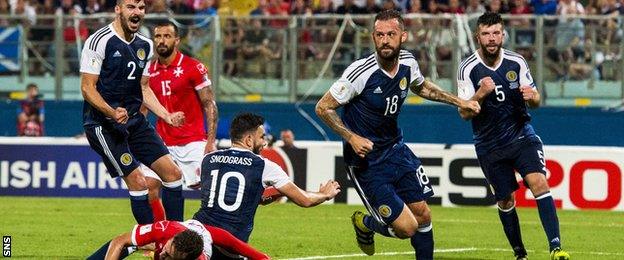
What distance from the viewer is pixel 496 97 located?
13555 millimetres

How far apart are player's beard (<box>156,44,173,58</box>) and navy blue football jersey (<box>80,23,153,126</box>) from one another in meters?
1.02

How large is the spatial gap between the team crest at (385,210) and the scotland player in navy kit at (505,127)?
1.72 m

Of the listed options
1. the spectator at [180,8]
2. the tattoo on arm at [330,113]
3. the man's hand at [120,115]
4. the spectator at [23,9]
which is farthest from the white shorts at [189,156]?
the spectator at [23,9]

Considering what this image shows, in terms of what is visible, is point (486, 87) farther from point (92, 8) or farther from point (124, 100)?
point (92, 8)

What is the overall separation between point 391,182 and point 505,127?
183cm

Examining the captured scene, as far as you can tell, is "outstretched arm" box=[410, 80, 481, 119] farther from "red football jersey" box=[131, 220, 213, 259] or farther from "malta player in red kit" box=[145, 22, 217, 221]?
"red football jersey" box=[131, 220, 213, 259]

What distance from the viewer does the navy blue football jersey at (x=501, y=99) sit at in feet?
44.3

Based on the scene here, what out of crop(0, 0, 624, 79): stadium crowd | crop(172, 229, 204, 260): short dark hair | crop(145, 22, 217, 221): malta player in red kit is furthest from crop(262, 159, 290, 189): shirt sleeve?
crop(0, 0, 624, 79): stadium crowd

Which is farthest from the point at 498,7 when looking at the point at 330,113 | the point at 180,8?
the point at 330,113

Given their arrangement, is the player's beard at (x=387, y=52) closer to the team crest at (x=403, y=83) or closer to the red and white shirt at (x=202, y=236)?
the team crest at (x=403, y=83)

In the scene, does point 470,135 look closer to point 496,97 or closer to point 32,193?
point 32,193

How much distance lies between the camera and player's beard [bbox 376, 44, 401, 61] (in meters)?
12.0

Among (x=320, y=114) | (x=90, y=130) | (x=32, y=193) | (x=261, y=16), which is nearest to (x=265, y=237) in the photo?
(x=90, y=130)

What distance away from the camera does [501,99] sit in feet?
44.5
